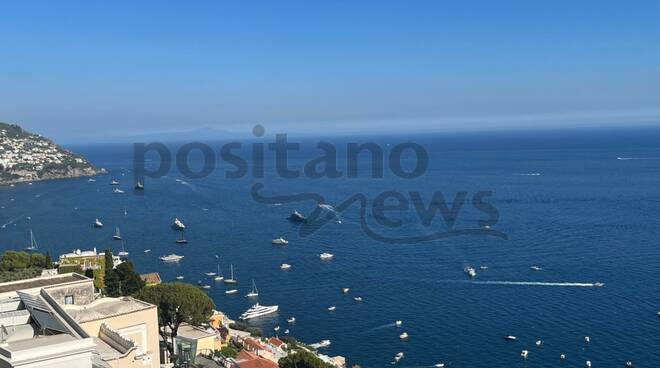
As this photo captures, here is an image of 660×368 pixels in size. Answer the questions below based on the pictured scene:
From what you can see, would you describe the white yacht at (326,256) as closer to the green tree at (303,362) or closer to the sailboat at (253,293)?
the sailboat at (253,293)

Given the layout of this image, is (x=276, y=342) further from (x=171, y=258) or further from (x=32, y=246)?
(x=32, y=246)

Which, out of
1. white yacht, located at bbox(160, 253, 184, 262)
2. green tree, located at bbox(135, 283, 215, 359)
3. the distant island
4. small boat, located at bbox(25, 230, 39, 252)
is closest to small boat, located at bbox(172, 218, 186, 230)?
white yacht, located at bbox(160, 253, 184, 262)

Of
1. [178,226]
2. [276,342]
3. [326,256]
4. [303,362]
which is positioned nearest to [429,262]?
[326,256]

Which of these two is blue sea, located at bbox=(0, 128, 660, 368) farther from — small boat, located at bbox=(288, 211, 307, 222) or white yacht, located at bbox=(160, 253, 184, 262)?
small boat, located at bbox=(288, 211, 307, 222)

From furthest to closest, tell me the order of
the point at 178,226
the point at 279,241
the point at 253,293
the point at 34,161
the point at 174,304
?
the point at 34,161
the point at 178,226
the point at 279,241
the point at 253,293
the point at 174,304

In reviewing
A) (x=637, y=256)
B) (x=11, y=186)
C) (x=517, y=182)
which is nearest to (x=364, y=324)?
(x=637, y=256)
